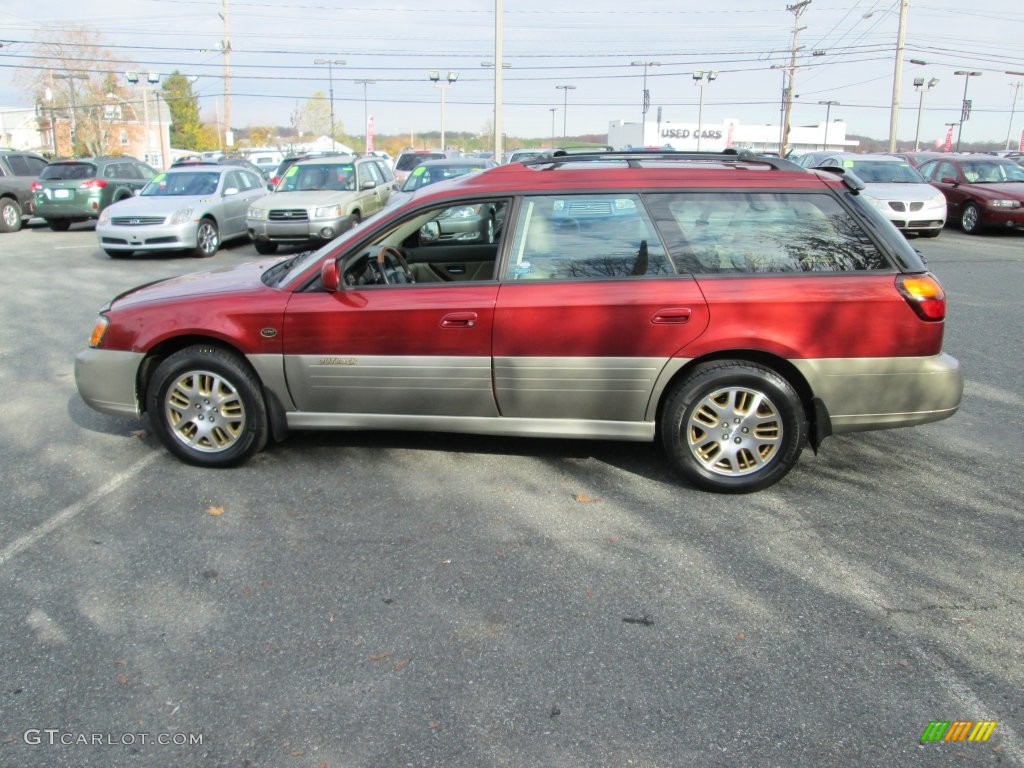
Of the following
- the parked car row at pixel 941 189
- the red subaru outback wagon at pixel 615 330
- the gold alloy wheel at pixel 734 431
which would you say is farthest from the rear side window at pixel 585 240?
the parked car row at pixel 941 189

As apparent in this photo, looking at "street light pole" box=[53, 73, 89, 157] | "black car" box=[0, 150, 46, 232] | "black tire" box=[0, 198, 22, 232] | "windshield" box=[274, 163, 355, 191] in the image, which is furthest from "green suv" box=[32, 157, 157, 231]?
"street light pole" box=[53, 73, 89, 157]

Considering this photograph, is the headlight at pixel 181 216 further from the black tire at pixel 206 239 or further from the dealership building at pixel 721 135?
the dealership building at pixel 721 135

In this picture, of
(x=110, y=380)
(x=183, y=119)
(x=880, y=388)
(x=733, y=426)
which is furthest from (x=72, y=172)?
(x=183, y=119)

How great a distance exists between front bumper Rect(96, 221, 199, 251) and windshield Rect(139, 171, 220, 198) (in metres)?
1.27

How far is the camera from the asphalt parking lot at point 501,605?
2582mm

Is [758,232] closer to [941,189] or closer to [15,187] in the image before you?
[941,189]

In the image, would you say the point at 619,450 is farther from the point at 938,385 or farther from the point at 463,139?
the point at 463,139

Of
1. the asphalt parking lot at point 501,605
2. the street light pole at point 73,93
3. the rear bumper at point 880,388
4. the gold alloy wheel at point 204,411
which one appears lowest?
the asphalt parking lot at point 501,605

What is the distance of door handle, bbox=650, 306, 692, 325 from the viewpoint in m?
4.19

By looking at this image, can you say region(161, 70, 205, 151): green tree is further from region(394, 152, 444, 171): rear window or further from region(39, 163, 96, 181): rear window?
region(39, 163, 96, 181): rear window

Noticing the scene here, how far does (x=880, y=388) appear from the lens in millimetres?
4238

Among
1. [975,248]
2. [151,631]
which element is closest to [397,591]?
[151,631]

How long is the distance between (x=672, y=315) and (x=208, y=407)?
8.65 ft

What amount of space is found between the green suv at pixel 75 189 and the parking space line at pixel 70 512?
53.1 feet
